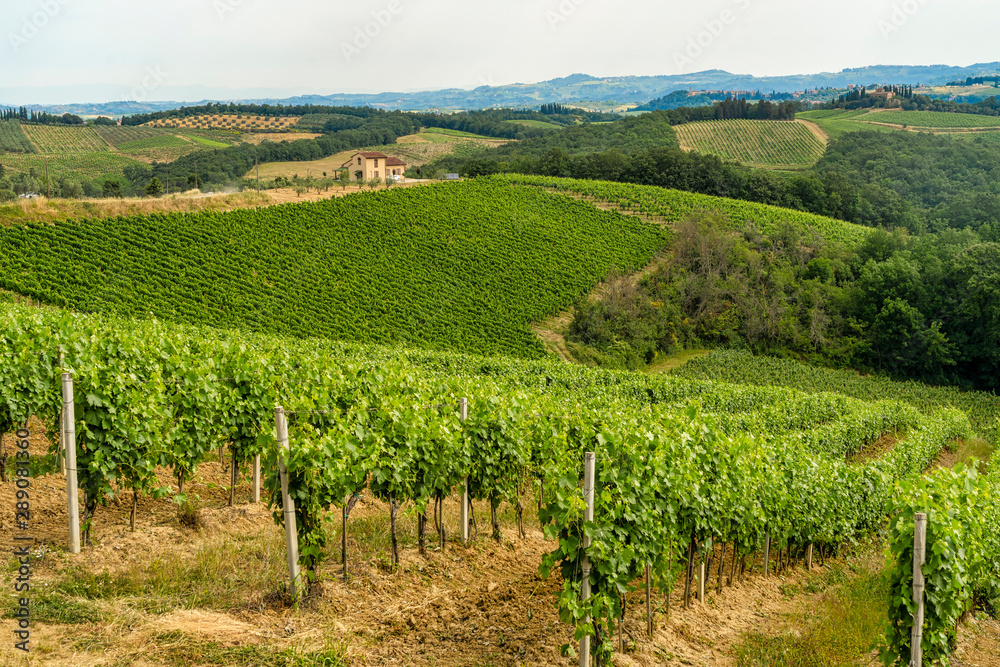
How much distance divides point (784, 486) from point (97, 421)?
33.1 feet

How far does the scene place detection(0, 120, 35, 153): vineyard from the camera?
315 feet

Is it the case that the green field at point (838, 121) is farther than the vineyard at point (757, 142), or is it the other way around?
the green field at point (838, 121)

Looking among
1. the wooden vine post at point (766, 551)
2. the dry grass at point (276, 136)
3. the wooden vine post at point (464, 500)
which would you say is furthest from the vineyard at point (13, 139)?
the wooden vine post at point (766, 551)

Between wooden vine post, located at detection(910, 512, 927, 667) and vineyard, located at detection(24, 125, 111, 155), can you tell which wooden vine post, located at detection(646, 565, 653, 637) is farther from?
vineyard, located at detection(24, 125, 111, 155)

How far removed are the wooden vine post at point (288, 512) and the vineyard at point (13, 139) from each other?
111 meters

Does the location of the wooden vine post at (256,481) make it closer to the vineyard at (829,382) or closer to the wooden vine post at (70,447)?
the wooden vine post at (70,447)

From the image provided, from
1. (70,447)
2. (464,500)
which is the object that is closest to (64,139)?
(70,447)

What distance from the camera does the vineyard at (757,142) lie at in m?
106

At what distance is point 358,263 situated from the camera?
48.2 metres

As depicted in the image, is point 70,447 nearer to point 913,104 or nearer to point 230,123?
point 230,123

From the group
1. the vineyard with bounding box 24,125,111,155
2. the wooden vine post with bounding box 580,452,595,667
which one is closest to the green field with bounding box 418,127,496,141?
the vineyard with bounding box 24,125,111,155

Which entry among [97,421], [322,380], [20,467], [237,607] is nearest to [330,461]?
[237,607]

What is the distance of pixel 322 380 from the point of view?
1227 centimetres

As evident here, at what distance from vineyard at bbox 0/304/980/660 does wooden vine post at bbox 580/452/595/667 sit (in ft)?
0.14
